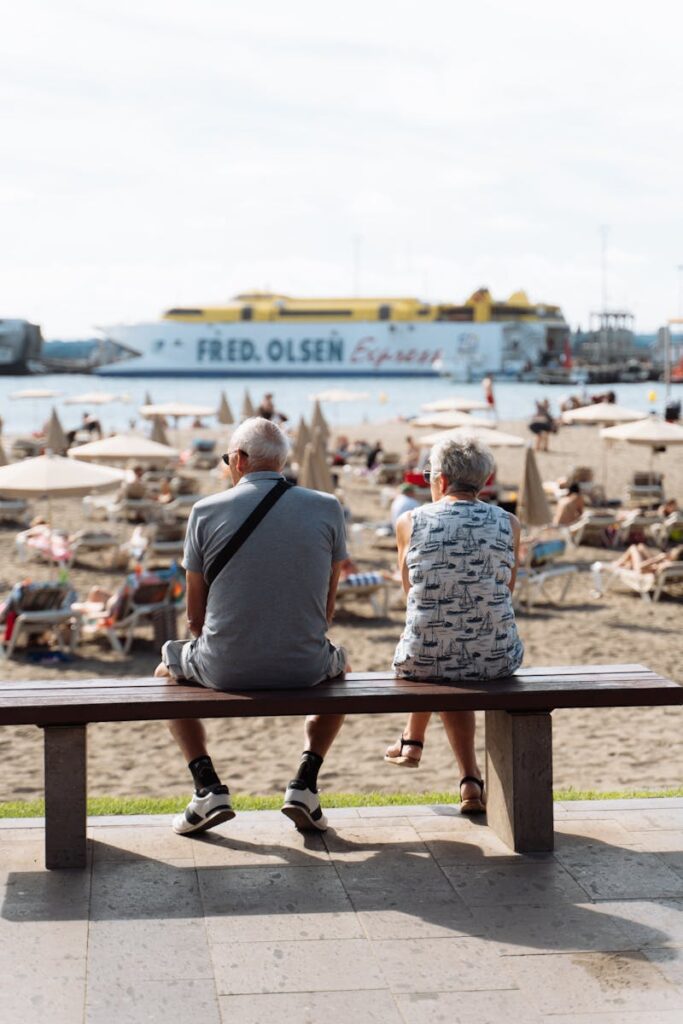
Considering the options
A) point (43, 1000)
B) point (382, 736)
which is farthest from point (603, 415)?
point (43, 1000)

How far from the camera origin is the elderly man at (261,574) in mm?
3805

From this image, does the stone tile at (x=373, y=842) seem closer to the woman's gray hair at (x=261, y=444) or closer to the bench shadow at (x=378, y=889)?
the bench shadow at (x=378, y=889)

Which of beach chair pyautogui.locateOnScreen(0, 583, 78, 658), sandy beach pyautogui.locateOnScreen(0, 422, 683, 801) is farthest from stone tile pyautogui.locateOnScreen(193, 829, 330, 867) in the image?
beach chair pyautogui.locateOnScreen(0, 583, 78, 658)

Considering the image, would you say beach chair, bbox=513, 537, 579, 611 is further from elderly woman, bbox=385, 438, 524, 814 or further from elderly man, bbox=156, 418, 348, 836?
elderly man, bbox=156, 418, 348, 836

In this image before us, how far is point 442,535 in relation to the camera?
12.9ft

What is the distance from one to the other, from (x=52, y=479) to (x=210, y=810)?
7070 millimetres

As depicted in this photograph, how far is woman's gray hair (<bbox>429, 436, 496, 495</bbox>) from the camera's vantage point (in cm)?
397

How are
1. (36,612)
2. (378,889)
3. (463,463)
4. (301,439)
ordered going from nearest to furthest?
(378,889) < (463,463) < (36,612) < (301,439)

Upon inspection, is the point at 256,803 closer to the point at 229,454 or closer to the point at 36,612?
the point at 229,454

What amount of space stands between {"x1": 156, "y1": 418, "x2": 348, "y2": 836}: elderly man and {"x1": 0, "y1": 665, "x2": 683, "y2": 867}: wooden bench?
0.08 meters

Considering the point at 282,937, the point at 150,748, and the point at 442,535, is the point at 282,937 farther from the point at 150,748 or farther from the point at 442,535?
the point at 150,748

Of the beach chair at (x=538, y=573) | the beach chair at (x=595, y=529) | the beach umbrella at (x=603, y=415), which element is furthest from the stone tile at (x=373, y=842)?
the beach umbrella at (x=603, y=415)

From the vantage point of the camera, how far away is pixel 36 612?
9812mm

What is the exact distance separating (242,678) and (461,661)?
0.67 meters
